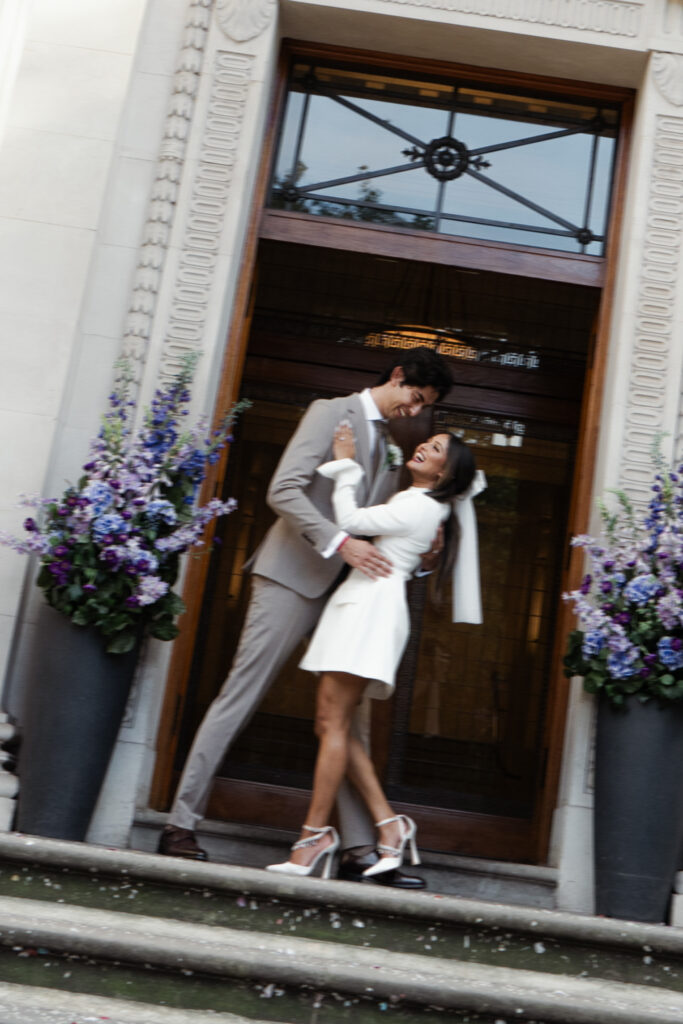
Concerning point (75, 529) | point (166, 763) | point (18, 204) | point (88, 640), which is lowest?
point (166, 763)

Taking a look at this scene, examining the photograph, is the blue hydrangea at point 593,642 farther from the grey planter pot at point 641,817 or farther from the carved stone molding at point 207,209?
the carved stone molding at point 207,209

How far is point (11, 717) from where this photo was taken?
14.8 feet

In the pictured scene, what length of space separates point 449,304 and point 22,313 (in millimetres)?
2977

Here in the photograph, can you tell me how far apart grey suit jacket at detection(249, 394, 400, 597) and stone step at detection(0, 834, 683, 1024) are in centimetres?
121

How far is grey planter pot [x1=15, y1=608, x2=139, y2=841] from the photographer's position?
13.4 feet

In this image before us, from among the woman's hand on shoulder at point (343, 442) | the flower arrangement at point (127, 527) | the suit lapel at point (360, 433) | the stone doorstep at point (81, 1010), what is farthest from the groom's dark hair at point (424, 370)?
the stone doorstep at point (81, 1010)

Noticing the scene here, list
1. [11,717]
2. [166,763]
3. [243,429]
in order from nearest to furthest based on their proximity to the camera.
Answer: [11,717], [166,763], [243,429]

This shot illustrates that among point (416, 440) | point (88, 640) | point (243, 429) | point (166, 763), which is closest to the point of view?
point (88, 640)

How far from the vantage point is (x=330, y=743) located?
13.4 ft

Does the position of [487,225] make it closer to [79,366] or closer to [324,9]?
[324,9]

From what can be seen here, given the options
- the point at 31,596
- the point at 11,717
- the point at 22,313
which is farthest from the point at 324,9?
the point at 11,717

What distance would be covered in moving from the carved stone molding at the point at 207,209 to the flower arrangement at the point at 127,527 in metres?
0.34

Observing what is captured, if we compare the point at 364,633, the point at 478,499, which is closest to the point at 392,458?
the point at 364,633

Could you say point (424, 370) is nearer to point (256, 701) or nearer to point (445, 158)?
point (256, 701)
